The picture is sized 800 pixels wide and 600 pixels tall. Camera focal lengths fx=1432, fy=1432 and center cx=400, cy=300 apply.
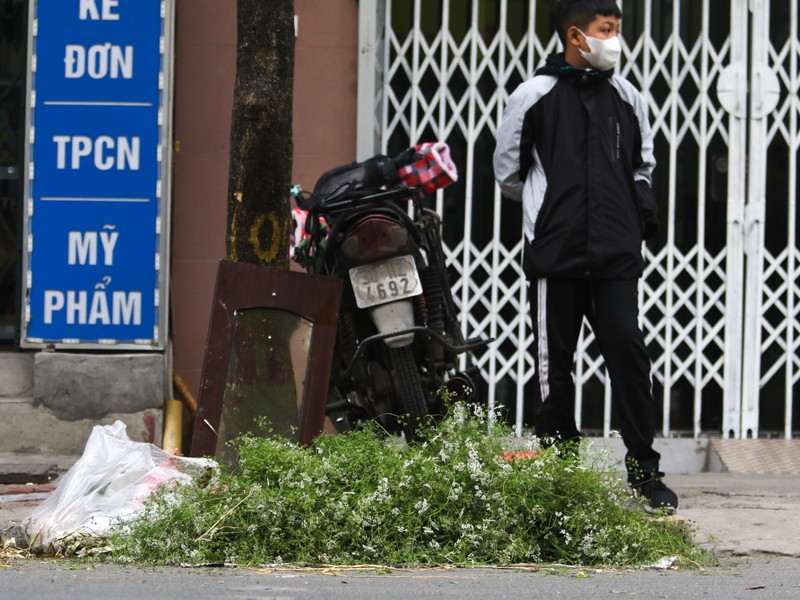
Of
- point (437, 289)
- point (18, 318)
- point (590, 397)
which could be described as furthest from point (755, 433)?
point (18, 318)

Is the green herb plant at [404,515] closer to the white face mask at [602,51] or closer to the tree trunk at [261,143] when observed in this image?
the tree trunk at [261,143]

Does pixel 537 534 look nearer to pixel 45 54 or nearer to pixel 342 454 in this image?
pixel 342 454

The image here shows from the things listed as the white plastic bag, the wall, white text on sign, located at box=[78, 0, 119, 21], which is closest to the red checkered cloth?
the white plastic bag

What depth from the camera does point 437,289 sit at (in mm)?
5723

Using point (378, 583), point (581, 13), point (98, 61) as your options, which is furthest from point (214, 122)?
point (378, 583)

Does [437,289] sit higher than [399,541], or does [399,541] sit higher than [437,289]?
[437,289]

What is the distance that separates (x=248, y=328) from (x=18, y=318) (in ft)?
7.54

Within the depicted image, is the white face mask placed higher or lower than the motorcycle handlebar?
higher

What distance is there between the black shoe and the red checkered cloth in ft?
4.74

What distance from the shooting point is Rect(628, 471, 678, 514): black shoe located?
194 inches

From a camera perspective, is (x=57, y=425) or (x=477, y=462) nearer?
(x=477, y=462)

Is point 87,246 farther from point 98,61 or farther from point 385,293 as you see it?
point 385,293

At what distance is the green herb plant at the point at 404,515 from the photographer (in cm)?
425

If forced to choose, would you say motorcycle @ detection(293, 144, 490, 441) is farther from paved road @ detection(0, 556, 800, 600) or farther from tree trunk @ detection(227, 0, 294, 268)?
paved road @ detection(0, 556, 800, 600)
